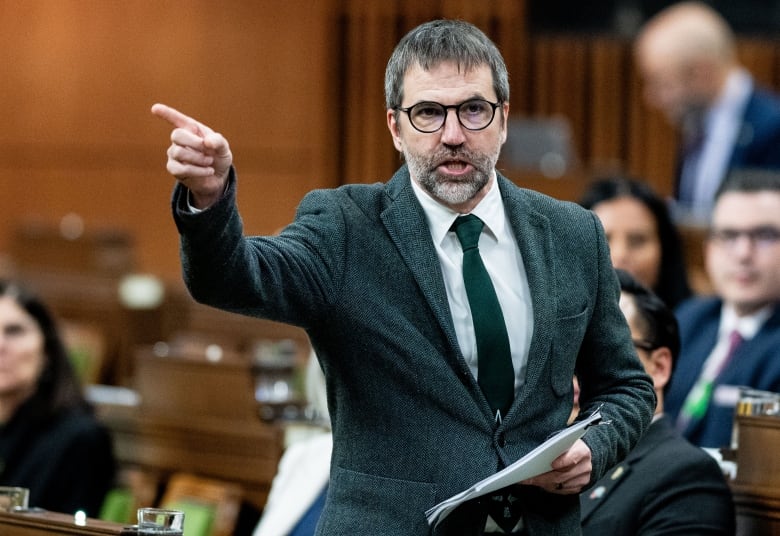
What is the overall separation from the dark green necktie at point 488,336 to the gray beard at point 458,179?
70mm

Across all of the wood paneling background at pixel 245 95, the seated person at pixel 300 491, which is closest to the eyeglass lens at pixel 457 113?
the seated person at pixel 300 491

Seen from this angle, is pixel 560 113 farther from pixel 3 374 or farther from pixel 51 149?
pixel 3 374

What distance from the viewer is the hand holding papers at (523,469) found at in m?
1.59

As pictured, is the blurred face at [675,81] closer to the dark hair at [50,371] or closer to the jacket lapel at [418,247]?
the dark hair at [50,371]

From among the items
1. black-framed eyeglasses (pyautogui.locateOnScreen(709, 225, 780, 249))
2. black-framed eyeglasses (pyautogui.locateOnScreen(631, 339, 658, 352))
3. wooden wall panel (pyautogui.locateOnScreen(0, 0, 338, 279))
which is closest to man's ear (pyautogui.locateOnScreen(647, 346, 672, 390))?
black-framed eyeglasses (pyautogui.locateOnScreen(631, 339, 658, 352))

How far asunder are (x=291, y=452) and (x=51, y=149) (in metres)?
5.34

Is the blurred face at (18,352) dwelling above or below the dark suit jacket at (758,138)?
below

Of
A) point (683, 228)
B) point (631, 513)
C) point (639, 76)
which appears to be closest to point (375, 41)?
point (639, 76)

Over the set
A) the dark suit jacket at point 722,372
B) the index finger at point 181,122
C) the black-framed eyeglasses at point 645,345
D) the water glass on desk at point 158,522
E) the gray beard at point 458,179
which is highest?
the index finger at point 181,122

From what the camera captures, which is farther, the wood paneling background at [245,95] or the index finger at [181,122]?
the wood paneling background at [245,95]

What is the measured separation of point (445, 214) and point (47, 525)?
2.43ft

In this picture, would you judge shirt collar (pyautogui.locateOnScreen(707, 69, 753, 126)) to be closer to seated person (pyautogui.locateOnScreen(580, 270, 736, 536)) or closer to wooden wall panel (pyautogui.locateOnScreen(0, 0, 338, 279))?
wooden wall panel (pyautogui.locateOnScreen(0, 0, 338, 279))

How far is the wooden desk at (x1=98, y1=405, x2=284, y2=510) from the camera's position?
3514mm

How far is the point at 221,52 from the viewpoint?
7.64 metres
